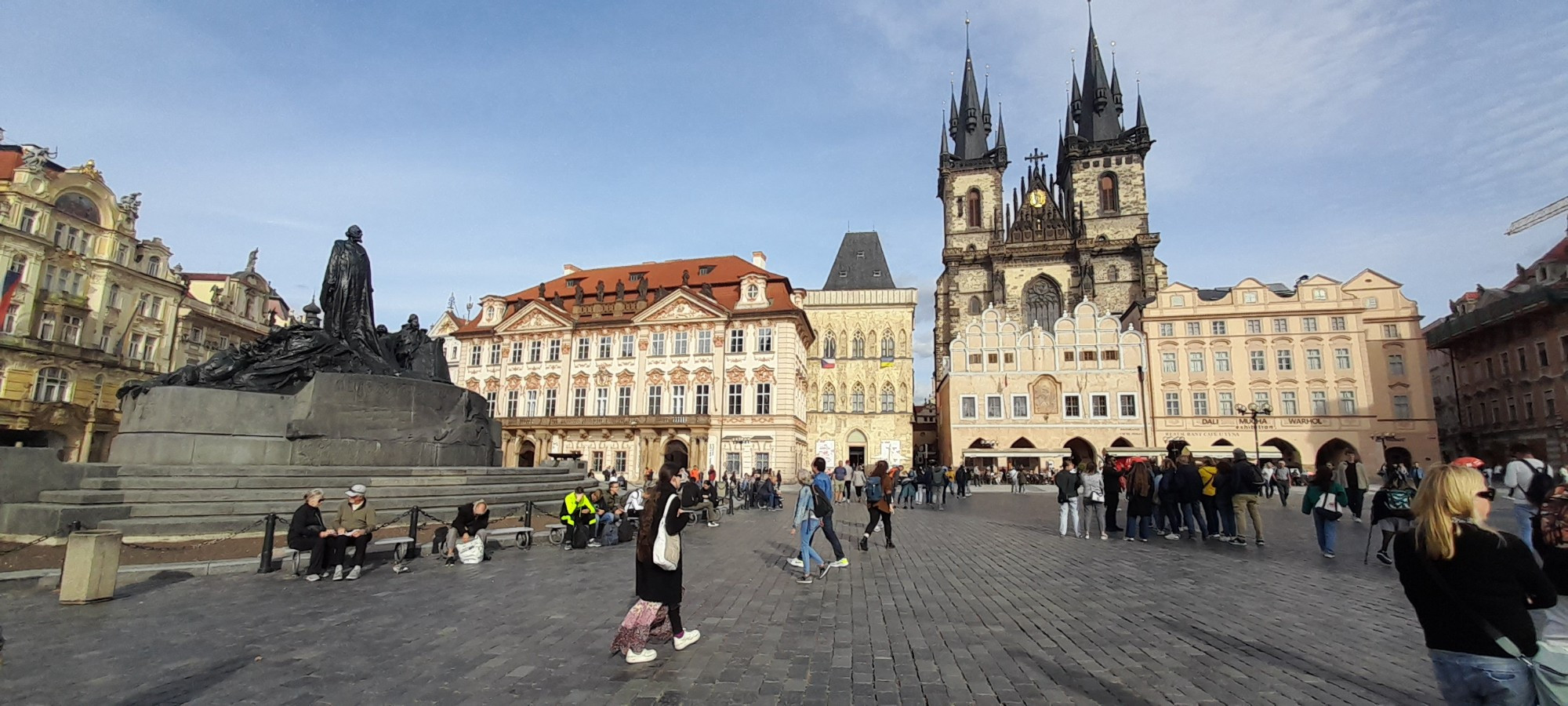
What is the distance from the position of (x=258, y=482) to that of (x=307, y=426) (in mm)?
1310

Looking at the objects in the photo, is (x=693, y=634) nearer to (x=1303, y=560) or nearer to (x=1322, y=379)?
(x=1303, y=560)

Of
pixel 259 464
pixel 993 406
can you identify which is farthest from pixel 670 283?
pixel 259 464

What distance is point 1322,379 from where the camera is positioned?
42688 mm

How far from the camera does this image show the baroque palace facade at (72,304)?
34969 mm

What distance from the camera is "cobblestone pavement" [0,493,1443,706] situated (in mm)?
4398

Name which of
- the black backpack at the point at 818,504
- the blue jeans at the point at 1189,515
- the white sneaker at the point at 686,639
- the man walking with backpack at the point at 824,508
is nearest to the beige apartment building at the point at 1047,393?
the blue jeans at the point at 1189,515

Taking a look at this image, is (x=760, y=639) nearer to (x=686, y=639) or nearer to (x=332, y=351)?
(x=686, y=639)

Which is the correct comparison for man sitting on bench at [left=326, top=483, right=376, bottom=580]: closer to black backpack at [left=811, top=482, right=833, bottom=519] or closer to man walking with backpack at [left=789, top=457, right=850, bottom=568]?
man walking with backpack at [left=789, top=457, right=850, bottom=568]

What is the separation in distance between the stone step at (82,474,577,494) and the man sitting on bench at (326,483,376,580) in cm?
321

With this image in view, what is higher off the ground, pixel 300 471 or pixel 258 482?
pixel 300 471

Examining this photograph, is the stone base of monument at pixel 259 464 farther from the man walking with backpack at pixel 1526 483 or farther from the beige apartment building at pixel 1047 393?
the beige apartment building at pixel 1047 393

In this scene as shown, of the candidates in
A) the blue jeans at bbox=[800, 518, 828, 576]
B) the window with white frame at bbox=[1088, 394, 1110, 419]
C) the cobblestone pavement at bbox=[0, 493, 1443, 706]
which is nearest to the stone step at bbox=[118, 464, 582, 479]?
the cobblestone pavement at bbox=[0, 493, 1443, 706]

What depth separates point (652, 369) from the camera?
41.9 meters

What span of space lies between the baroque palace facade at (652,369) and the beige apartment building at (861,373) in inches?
176
